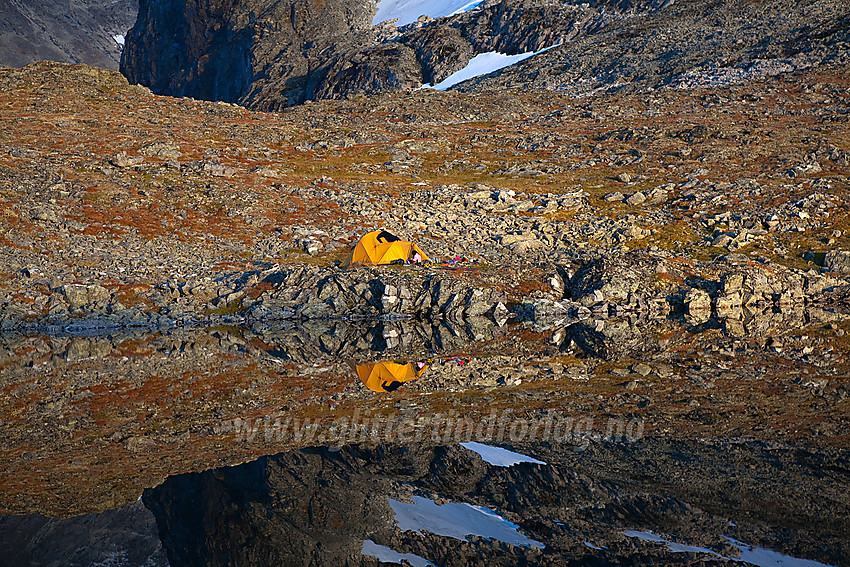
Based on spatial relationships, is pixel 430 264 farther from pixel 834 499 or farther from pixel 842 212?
pixel 834 499

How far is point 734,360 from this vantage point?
2464 centimetres

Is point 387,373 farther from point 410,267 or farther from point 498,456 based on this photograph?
point 410,267

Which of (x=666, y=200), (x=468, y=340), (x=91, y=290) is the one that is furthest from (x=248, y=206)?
(x=666, y=200)

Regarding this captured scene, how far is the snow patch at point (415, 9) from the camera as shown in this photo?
129500 millimetres

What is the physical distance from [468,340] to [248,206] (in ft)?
91.8

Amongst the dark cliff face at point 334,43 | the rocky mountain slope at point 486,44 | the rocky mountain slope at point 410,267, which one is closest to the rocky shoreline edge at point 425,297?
the rocky mountain slope at point 410,267

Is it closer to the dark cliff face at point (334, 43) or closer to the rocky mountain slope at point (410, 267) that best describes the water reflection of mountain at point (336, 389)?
the rocky mountain slope at point (410, 267)

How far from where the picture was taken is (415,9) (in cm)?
13675

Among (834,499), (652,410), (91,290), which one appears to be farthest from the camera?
(91,290)

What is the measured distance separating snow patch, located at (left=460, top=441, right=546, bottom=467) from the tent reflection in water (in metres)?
6.99

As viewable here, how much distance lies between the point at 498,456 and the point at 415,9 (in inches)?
5428

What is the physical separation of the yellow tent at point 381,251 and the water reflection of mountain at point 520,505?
31308mm

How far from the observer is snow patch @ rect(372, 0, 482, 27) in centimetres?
12950

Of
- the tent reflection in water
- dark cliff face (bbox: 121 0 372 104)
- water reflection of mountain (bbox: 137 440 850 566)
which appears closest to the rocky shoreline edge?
the tent reflection in water
